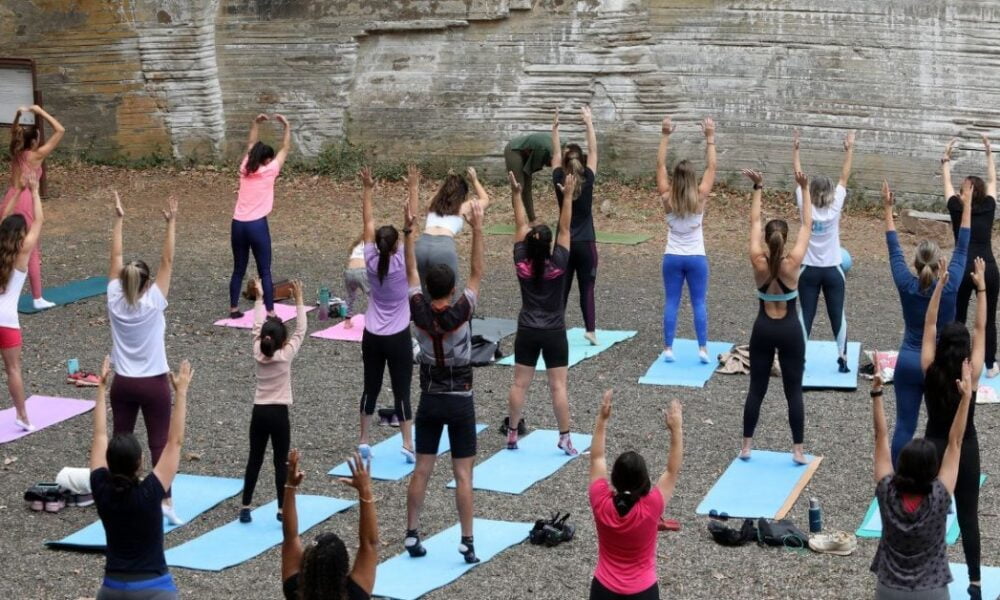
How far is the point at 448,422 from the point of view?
24.7 ft

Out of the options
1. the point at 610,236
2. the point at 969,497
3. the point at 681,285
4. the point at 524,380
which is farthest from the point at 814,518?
the point at 610,236

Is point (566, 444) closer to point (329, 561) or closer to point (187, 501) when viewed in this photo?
point (187, 501)

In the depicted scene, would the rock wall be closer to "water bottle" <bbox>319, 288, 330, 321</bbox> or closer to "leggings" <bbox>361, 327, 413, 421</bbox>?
"water bottle" <bbox>319, 288, 330, 321</bbox>

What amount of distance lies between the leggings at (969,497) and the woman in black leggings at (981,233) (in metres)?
3.49

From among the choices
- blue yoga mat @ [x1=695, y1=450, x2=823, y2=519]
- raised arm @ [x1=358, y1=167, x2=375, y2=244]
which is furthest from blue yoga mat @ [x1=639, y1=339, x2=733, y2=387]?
raised arm @ [x1=358, y1=167, x2=375, y2=244]

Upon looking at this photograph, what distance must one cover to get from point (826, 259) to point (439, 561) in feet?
16.9

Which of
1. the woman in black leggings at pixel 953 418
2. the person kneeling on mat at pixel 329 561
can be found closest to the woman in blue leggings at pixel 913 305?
the woman in black leggings at pixel 953 418

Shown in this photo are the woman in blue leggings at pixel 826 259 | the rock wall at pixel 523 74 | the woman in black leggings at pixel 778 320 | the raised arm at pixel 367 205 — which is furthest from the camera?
the rock wall at pixel 523 74

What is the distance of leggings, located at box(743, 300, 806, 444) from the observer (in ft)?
29.7

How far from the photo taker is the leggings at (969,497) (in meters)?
6.93

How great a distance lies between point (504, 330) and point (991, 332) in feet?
14.9

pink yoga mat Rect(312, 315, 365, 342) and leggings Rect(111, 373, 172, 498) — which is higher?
leggings Rect(111, 373, 172, 498)

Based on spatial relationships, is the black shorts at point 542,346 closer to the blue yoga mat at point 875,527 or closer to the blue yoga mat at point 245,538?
the blue yoga mat at point 245,538

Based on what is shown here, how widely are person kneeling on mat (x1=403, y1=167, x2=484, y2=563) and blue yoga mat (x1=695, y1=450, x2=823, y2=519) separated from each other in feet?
6.08
